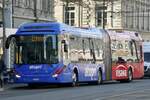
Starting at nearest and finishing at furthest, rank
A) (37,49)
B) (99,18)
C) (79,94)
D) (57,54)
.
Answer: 1. (79,94)
2. (57,54)
3. (37,49)
4. (99,18)

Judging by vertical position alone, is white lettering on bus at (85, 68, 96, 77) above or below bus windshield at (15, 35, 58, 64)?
below

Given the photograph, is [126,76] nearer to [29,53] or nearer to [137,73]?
[137,73]

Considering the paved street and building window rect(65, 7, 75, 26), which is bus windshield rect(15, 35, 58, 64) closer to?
the paved street

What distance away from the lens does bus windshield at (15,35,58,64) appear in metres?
30.0

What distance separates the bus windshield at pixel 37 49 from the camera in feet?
98.4

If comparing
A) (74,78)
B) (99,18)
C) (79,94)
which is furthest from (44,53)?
(99,18)

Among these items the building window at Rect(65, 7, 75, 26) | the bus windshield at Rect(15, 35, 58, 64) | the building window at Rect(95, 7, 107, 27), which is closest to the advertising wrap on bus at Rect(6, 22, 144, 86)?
the bus windshield at Rect(15, 35, 58, 64)

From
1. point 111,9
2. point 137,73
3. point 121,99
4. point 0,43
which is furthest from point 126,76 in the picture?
point 111,9

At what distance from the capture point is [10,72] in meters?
31.8

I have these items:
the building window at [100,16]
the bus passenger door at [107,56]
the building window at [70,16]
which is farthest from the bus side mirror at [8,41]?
the building window at [70,16]

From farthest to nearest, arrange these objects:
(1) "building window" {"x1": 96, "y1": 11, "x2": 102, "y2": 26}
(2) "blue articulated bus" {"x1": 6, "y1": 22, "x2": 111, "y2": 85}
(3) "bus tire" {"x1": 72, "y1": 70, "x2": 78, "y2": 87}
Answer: (1) "building window" {"x1": 96, "y1": 11, "x2": 102, "y2": 26}
(3) "bus tire" {"x1": 72, "y1": 70, "x2": 78, "y2": 87}
(2) "blue articulated bus" {"x1": 6, "y1": 22, "x2": 111, "y2": 85}

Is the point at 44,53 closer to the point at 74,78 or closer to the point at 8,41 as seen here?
the point at 8,41

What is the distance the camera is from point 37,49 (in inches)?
1187

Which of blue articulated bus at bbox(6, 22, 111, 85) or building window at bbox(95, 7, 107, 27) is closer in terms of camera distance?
blue articulated bus at bbox(6, 22, 111, 85)
